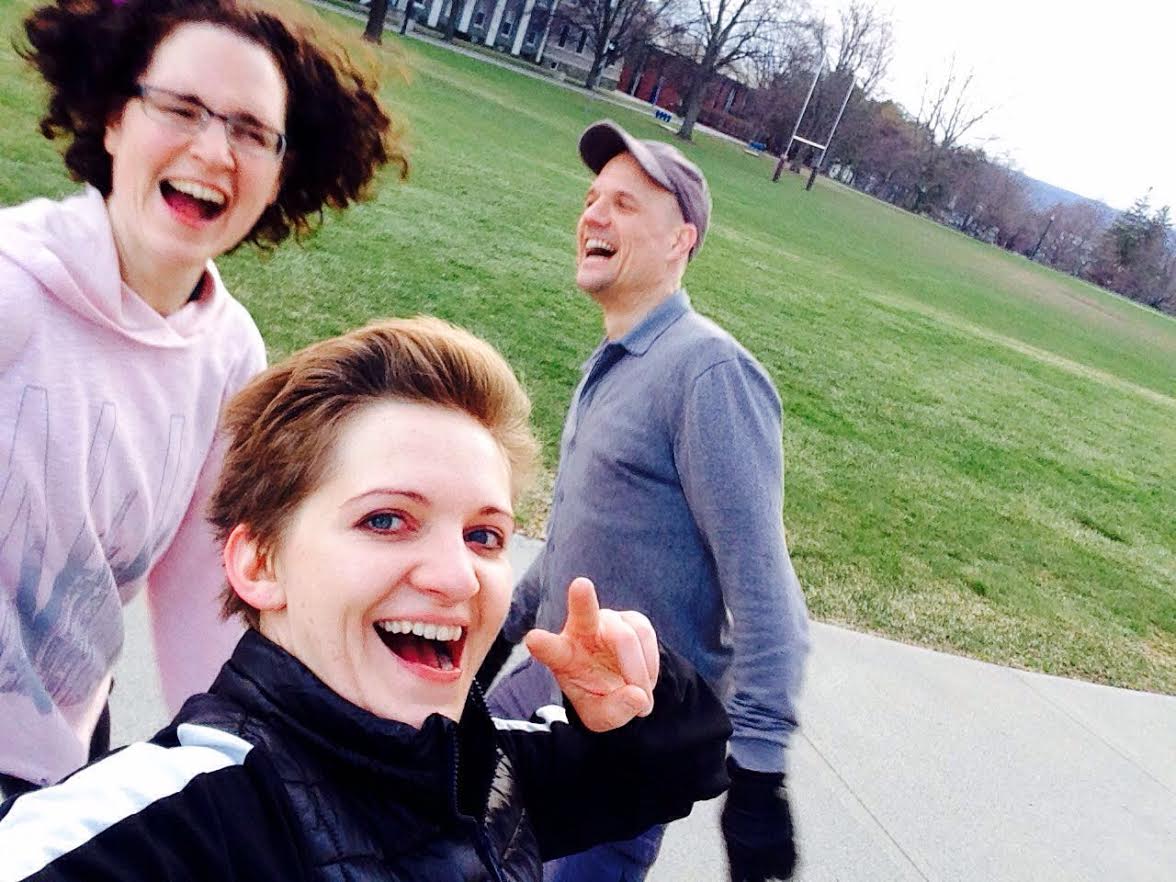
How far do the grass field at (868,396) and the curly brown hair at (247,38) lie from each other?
12.3 inches

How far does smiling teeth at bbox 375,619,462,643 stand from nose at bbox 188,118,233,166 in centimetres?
90

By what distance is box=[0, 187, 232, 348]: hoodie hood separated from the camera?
1.34 metres

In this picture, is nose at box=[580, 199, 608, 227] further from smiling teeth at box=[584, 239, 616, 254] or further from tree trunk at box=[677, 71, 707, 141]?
tree trunk at box=[677, 71, 707, 141]

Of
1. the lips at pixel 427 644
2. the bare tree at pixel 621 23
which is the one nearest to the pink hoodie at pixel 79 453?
the lips at pixel 427 644

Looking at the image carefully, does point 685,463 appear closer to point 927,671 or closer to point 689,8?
point 927,671

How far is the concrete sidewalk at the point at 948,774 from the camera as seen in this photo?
10.5 ft

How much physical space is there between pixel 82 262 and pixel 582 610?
3.02ft

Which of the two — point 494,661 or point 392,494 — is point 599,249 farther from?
point 392,494

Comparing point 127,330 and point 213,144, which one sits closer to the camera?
point 127,330

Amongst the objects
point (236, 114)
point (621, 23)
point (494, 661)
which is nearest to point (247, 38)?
point (236, 114)

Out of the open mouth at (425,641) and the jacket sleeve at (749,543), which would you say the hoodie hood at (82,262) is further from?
the jacket sleeve at (749,543)

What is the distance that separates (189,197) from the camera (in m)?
1.57

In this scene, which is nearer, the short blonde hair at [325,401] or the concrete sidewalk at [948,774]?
the short blonde hair at [325,401]

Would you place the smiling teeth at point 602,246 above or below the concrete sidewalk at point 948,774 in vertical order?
above
